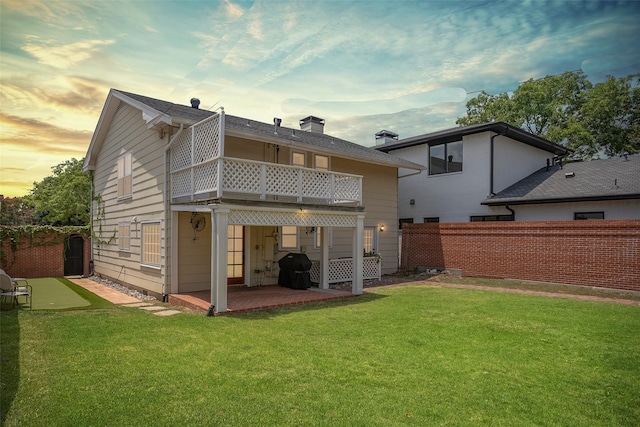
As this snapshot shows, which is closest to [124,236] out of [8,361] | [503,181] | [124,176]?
[124,176]

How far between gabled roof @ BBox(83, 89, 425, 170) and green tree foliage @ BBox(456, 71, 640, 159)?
16720 mm

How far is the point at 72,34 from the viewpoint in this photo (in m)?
6.17

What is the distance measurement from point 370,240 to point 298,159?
4871mm

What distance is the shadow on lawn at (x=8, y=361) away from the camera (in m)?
4.01

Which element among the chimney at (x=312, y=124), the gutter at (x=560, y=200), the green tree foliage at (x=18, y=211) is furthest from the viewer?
the green tree foliage at (x=18, y=211)

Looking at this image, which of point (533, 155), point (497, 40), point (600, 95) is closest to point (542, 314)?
point (497, 40)

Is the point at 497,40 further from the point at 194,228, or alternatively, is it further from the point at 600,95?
the point at 600,95

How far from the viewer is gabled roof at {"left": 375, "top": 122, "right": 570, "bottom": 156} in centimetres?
1706

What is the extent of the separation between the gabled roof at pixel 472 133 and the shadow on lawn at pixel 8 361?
16775 mm

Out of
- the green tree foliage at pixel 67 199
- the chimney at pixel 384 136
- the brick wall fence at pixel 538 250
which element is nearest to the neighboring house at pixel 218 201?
the brick wall fence at pixel 538 250

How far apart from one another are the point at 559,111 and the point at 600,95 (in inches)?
105

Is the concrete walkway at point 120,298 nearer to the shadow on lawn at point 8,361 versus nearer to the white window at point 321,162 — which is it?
the shadow on lawn at point 8,361

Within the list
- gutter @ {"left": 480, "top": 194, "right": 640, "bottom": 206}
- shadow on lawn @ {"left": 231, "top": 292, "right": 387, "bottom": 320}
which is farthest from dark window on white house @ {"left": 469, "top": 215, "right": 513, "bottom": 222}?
shadow on lawn @ {"left": 231, "top": 292, "right": 387, "bottom": 320}

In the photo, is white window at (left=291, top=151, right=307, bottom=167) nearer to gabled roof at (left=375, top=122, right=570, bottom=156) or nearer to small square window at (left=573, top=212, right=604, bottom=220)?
gabled roof at (left=375, top=122, right=570, bottom=156)
